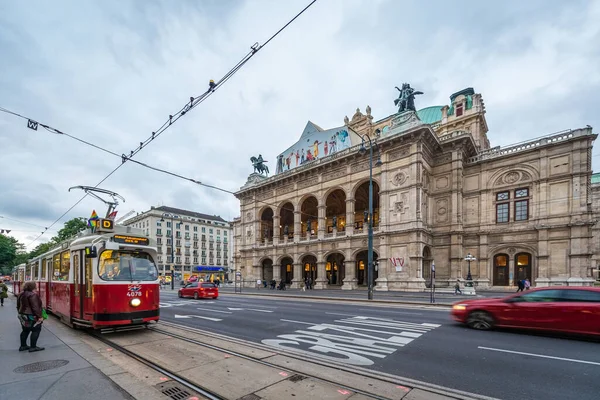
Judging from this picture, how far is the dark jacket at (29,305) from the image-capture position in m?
7.22

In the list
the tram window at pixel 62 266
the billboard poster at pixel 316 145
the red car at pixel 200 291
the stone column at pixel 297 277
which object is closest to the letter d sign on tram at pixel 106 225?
the tram window at pixel 62 266

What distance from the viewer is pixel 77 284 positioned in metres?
9.37

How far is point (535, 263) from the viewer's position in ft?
91.9

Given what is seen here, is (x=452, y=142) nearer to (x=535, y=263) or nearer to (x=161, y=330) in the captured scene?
(x=535, y=263)

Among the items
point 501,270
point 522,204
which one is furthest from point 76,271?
point 522,204

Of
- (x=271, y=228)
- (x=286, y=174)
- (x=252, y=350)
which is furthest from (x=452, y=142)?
(x=252, y=350)

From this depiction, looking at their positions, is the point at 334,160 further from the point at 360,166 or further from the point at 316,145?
the point at 316,145

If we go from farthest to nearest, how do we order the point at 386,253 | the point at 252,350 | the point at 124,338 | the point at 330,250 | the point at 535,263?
the point at 330,250 → the point at 386,253 → the point at 535,263 → the point at 124,338 → the point at 252,350

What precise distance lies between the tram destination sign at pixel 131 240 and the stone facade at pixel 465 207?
2480cm

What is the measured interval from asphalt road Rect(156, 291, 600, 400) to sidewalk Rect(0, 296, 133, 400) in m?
3.89

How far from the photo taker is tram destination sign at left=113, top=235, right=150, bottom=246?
345 inches

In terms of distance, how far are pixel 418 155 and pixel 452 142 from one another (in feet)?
18.0

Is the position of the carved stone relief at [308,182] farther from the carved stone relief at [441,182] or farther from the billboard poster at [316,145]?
the carved stone relief at [441,182]

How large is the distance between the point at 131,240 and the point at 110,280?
1231 mm
